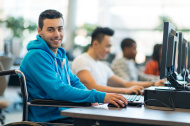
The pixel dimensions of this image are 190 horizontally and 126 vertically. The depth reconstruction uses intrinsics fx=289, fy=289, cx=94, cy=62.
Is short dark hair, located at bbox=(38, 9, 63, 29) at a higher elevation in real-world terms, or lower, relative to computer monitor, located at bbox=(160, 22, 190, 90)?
higher

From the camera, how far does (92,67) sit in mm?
2730

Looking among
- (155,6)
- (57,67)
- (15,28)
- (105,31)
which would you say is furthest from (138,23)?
(57,67)

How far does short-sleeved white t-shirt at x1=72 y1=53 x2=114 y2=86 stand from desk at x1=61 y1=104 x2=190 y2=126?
3.96 ft

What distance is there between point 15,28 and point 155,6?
455 centimetres

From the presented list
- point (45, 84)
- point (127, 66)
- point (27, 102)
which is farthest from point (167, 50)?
point (127, 66)

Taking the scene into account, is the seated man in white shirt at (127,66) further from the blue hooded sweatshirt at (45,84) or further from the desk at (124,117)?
the desk at (124,117)

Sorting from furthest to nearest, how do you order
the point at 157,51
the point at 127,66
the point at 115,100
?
the point at 157,51, the point at 127,66, the point at 115,100

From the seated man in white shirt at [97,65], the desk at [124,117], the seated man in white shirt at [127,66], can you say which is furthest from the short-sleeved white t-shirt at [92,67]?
the desk at [124,117]

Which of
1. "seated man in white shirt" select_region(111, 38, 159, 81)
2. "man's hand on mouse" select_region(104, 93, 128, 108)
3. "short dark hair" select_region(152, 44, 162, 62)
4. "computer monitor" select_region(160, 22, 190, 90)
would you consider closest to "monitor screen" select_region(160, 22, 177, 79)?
"computer monitor" select_region(160, 22, 190, 90)

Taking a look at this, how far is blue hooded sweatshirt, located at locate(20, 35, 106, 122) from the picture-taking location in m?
1.57

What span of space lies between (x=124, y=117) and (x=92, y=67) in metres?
1.53

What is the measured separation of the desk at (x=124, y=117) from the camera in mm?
1202

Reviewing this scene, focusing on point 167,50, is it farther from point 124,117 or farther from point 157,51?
point 157,51

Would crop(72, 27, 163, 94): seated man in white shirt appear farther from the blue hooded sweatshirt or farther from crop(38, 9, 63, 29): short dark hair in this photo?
crop(38, 9, 63, 29): short dark hair
